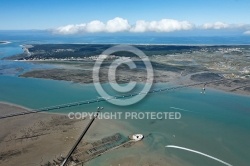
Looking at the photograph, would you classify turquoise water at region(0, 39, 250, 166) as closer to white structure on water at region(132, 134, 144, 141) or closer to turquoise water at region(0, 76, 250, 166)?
turquoise water at region(0, 76, 250, 166)

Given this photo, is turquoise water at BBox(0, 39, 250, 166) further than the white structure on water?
No

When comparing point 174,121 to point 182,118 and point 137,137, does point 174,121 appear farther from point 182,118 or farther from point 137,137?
point 137,137

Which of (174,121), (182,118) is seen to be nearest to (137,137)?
(174,121)

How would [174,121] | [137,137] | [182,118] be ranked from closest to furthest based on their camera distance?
[137,137] < [174,121] < [182,118]

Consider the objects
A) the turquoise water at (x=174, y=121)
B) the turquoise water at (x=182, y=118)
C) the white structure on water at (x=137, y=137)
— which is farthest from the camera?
the white structure on water at (x=137, y=137)

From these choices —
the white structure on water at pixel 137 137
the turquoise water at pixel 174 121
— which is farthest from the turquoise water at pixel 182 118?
the white structure on water at pixel 137 137

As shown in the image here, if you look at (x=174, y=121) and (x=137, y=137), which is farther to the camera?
(x=174, y=121)

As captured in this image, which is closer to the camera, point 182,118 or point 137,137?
point 137,137

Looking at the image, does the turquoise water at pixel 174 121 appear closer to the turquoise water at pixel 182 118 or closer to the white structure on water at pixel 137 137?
the turquoise water at pixel 182 118

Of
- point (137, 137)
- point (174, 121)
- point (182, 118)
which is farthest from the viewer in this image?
point (182, 118)

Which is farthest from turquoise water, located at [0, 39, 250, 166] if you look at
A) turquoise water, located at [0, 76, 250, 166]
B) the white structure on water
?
the white structure on water

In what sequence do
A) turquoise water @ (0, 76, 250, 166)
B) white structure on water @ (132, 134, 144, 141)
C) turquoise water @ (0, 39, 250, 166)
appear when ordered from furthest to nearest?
white structure on water @ (132, 134, 144, 141), turquoise water @ (0, 76, 250, 166), turquoise water @ (0, 39, 250, 166)
